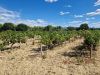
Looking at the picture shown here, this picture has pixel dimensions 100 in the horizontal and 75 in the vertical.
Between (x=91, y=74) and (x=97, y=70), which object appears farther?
(x=97, y=70)

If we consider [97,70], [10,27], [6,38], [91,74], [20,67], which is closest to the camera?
[91,74]

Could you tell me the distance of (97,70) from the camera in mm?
14000

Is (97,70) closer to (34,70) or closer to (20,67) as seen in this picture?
(34,70)

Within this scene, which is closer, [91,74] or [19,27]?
[91,74]

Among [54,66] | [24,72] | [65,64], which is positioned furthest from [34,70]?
[65,64]

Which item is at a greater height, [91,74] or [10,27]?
[10,27]

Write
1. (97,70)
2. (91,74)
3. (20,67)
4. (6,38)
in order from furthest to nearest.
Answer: (6,38) → (20,67) → (97,70) → (91,74)

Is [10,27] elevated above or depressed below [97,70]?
above

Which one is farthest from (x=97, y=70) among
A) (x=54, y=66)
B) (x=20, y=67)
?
(x=20, y=67)

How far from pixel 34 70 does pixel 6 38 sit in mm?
13503

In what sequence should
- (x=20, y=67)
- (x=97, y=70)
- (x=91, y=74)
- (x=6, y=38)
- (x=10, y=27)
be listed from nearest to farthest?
(x=91, y=74) → (x=97, y=70) → (x=20, y=67) → (x=6, y=38) → (x=10, y=27)

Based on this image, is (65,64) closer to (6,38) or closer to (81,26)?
(6,38)

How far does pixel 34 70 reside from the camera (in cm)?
1430

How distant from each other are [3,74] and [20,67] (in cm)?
218
